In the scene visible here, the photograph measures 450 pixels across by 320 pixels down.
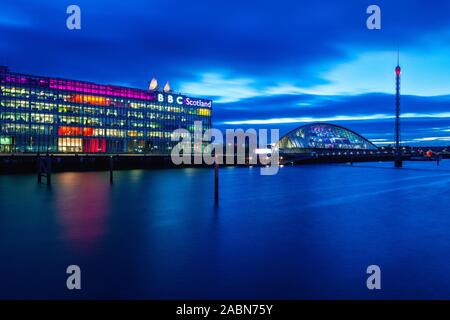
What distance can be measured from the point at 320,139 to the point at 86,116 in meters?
111

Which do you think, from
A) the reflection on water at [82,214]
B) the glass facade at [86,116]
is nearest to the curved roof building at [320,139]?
the glass facade at [86,116]

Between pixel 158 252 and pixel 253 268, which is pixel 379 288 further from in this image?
pixel 158 252

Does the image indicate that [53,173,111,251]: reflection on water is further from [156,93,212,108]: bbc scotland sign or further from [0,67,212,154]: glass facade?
[156,93,212,108]: bbc scotland sign

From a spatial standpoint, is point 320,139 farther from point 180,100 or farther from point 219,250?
point 219,250

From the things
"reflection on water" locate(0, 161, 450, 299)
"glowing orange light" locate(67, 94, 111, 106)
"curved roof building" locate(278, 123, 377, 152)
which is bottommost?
"reflection on water" locate(0, 161, 450, 299)

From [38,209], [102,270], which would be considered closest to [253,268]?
[102,270]

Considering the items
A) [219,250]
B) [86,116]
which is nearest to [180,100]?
[86,116]

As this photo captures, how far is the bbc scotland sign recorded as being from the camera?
128350 millimetres

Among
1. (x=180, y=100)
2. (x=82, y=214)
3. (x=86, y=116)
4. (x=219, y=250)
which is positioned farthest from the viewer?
(x=180, y=100)

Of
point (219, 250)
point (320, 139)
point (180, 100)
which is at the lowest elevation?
point (219, 250)

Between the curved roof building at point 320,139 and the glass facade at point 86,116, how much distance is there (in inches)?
1972

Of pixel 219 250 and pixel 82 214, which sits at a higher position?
pixel 82 214

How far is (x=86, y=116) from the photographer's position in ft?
357

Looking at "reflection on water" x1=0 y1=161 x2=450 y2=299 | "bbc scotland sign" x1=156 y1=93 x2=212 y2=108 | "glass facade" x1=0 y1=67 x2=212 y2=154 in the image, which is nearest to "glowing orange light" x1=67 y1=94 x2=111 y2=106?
"glass facade" x1=0 y1=67 x2=212 y2=154
